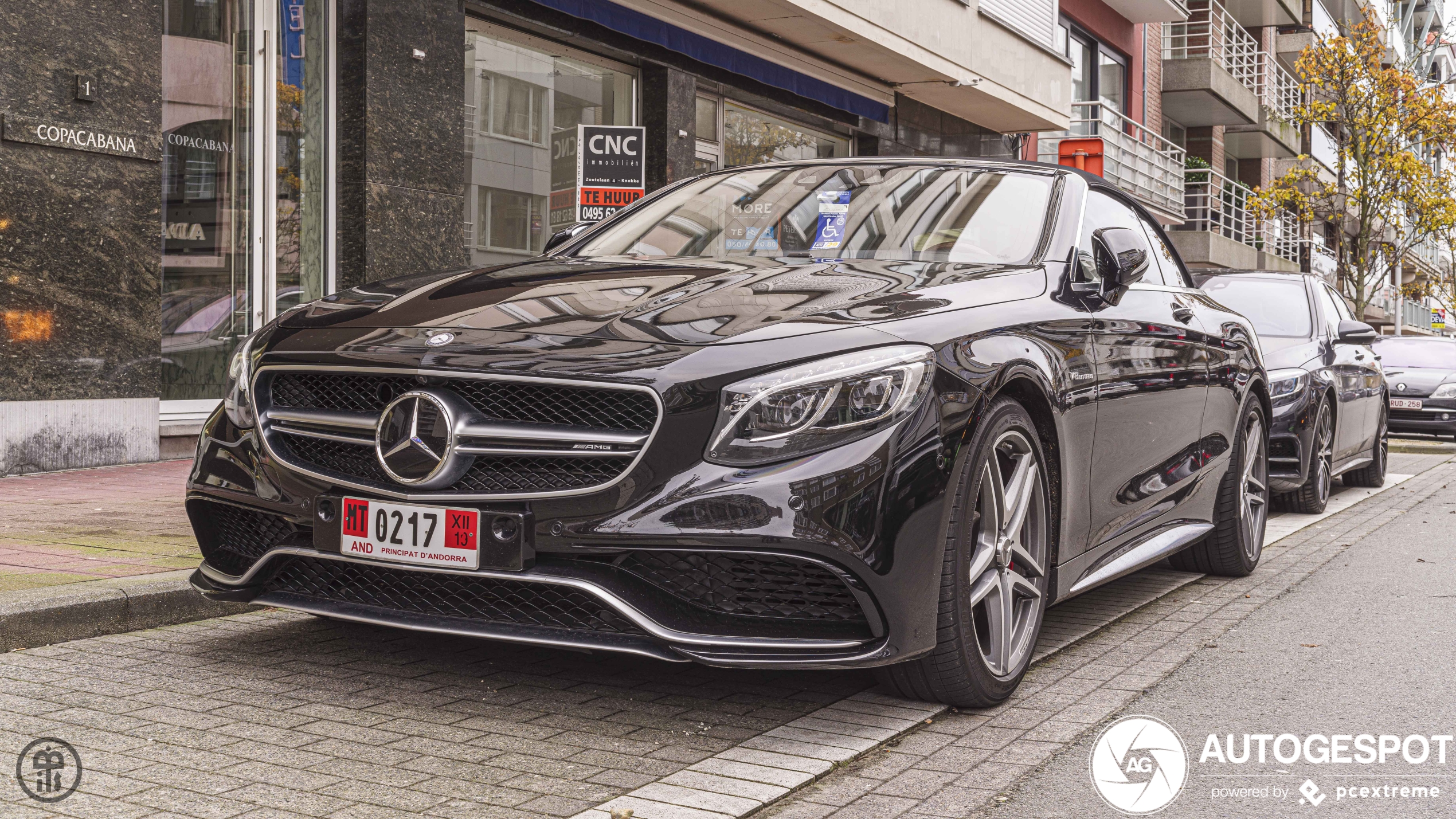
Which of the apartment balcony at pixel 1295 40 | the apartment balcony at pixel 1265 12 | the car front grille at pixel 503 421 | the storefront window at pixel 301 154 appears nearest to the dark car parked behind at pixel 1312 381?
the car front grille at pixel 503 421

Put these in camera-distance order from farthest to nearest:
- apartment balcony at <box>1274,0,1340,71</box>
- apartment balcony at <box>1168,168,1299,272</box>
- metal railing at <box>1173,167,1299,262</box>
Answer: apartment balcony at <box>1274,0,1340,71</box>, metal railing at <box>1173,167,1299,262</box>, apartment balcony at <box>1168,168,1299,272</box>

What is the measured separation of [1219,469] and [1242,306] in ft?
14.9

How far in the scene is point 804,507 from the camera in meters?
3.22

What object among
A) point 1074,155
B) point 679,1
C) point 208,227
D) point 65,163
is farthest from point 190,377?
point 1074,155

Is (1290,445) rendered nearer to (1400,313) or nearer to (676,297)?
(676,297)

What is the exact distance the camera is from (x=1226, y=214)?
104 feet

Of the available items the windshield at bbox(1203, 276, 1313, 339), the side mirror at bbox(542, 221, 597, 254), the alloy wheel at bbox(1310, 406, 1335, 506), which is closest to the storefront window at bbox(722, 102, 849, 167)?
the windshield at bbox(1203, 276, 1313, 339)

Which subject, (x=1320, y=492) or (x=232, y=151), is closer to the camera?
(x=1320, y=492)

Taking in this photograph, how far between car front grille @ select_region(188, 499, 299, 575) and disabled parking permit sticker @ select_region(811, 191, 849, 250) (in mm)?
1878

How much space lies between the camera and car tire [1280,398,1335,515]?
915 centimetres

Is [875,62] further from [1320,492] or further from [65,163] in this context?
[65,163]

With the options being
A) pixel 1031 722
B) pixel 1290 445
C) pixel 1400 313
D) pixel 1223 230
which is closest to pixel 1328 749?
pixel 1031 722

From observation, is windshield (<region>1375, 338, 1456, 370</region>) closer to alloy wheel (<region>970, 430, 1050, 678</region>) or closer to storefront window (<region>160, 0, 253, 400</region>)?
storefront window (<region>160, 0, 253, 400</region>)

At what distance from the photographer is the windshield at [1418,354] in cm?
1864
